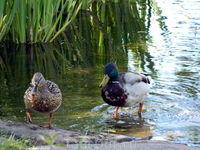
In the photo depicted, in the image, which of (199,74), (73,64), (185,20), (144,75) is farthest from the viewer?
(185,20)

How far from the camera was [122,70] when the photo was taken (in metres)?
7.12

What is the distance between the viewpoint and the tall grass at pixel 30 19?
7.54 metres

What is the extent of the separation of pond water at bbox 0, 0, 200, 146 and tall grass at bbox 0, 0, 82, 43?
0.24 m

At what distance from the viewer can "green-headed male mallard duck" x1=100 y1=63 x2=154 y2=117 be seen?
5.36 meters

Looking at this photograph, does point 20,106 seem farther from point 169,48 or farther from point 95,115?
point 169,48

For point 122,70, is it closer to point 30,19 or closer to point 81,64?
point 81,64

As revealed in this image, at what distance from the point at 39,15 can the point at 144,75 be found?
3040 millimetres

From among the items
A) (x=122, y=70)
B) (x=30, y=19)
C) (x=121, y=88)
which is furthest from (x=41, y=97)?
(x=30, y=19)

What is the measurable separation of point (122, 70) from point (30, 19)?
7.65 feet

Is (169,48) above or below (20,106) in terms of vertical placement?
above

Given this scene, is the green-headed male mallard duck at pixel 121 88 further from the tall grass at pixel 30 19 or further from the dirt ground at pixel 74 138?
the tall grass at pixel 30 19

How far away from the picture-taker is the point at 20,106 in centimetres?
548

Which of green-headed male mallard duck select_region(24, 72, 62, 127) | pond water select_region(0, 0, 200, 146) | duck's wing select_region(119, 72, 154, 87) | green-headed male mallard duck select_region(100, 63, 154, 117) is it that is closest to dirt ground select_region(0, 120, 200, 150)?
green-headed male mallard duck select_region(24, 72, 62, 127)

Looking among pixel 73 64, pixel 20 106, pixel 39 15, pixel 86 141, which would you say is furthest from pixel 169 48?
pixel 86 141
